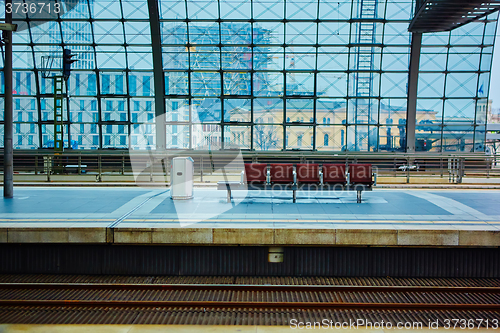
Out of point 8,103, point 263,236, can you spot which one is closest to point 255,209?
point 263,236

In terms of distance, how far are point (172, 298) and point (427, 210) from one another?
5786 mm

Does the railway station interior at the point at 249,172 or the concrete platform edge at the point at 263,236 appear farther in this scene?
the concrete platform edge at the point at 263,236

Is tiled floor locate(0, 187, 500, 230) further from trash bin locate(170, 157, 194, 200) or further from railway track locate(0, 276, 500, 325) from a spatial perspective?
railway track locate(0, 276, 500, 325)

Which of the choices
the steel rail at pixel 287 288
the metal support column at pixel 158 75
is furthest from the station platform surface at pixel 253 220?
the metal support column at pixel 158 75

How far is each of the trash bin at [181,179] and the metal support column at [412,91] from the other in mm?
15458

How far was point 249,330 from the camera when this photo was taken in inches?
204

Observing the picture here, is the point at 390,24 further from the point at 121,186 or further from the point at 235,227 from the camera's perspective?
the point at 235,227

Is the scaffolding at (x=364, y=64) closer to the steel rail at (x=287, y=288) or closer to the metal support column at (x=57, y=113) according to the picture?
the metal support column at (x=57, y=113)

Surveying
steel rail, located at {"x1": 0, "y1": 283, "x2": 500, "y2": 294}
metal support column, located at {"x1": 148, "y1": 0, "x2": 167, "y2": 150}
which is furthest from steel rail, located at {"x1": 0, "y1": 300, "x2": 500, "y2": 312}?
metal support column, located at {"x1": 148, "y1": 0, "x2": 167, "y2": 150}

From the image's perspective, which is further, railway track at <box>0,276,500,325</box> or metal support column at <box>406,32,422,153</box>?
metal support column at <box>406,32,422,153</box>

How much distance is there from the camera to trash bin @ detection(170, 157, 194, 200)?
392 inches

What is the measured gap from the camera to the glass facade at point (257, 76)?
20625 mm

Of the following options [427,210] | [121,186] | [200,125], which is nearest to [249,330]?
[427,210]

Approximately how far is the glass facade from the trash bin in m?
11.8
